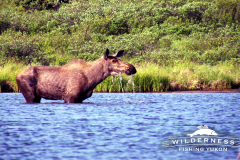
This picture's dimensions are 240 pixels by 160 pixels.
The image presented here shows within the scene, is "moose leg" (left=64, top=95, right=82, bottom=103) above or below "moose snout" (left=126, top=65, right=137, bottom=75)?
below

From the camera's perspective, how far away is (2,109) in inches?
488

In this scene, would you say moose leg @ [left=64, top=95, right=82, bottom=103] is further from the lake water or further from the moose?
the lake water

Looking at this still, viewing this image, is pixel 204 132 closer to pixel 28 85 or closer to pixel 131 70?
pixel 131 70

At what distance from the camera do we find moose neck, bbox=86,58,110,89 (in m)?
12.9

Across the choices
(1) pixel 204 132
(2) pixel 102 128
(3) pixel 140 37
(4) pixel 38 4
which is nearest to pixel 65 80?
(2) pixel 102 128

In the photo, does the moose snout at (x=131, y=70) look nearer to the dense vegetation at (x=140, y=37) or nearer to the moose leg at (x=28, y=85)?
the moose leg at (x=28, y=85)

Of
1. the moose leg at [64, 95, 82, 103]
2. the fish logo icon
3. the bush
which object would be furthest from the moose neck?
the bush

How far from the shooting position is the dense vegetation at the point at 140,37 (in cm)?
2291

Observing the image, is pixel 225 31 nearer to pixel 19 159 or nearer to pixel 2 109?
pixel 2 109

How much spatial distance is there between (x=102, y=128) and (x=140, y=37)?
26178 millimetres

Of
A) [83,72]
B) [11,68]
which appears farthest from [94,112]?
[11,68]

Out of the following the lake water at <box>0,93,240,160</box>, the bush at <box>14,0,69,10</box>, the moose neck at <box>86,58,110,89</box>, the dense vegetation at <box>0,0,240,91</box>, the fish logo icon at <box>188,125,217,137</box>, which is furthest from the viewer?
the bush at <box>14,0,69,10</box>

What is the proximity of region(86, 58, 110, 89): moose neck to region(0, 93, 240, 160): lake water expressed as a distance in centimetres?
75

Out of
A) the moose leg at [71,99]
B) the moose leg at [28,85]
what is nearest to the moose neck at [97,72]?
the moose leg at [71,99]
